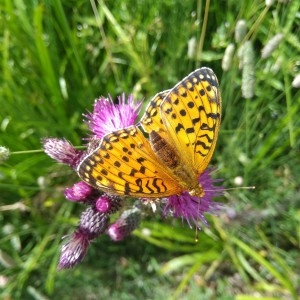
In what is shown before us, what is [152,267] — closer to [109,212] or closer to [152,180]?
[109,212]

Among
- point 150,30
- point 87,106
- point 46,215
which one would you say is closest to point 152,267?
point 46,215

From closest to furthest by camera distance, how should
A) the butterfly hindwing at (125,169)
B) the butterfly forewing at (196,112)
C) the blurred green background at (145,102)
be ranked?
the butterfly hindwing at (125,169) → the butterfly forewing at (196,112) → the blurred green background at (145,102)

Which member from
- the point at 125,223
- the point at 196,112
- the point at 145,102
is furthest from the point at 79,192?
the point at 145,102

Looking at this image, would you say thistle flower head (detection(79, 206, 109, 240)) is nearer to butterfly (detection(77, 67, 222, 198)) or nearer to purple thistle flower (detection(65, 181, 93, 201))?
purple thistle flower (detection(65, 181, 93, 201))

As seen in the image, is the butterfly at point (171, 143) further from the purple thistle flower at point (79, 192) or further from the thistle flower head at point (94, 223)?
the thistle flower head at point (94, 223)

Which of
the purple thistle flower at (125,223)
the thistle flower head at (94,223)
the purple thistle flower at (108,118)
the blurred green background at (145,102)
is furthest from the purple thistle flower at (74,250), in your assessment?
the blurred green background at (145,102)

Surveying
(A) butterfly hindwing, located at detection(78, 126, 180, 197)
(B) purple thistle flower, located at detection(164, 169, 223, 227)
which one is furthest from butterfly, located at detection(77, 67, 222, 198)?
(B) purple thistle flower, located at detection(164, 169, 223, 227)
